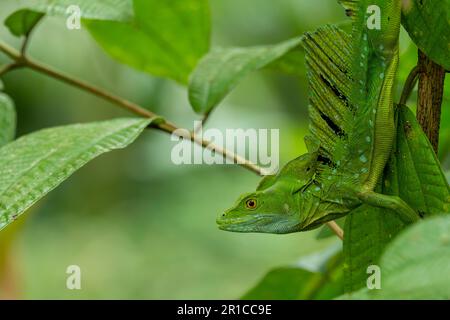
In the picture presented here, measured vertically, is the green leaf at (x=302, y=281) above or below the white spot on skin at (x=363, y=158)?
below

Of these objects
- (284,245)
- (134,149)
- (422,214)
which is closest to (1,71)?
(422,214)

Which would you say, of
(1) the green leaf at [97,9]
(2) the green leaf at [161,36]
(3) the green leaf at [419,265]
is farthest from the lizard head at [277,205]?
(2) the green leaf at [161,36]

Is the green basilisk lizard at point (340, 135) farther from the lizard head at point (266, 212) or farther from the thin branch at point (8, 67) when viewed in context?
the thin branch at point (8, 67)

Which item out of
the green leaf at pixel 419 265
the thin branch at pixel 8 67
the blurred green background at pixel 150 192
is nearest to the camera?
the green leaf at pixel 419 265

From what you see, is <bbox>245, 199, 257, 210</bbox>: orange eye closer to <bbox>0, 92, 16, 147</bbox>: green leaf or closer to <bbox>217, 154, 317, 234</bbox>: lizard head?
<bbox>217, 154, 317, 234</bbox>: lizard head

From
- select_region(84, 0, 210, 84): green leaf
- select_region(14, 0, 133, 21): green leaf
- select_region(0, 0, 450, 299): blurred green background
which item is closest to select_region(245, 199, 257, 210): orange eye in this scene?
select_region(14, 0, 133, 21): green leaf

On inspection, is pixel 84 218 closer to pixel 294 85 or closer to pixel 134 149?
pixel 134 149
